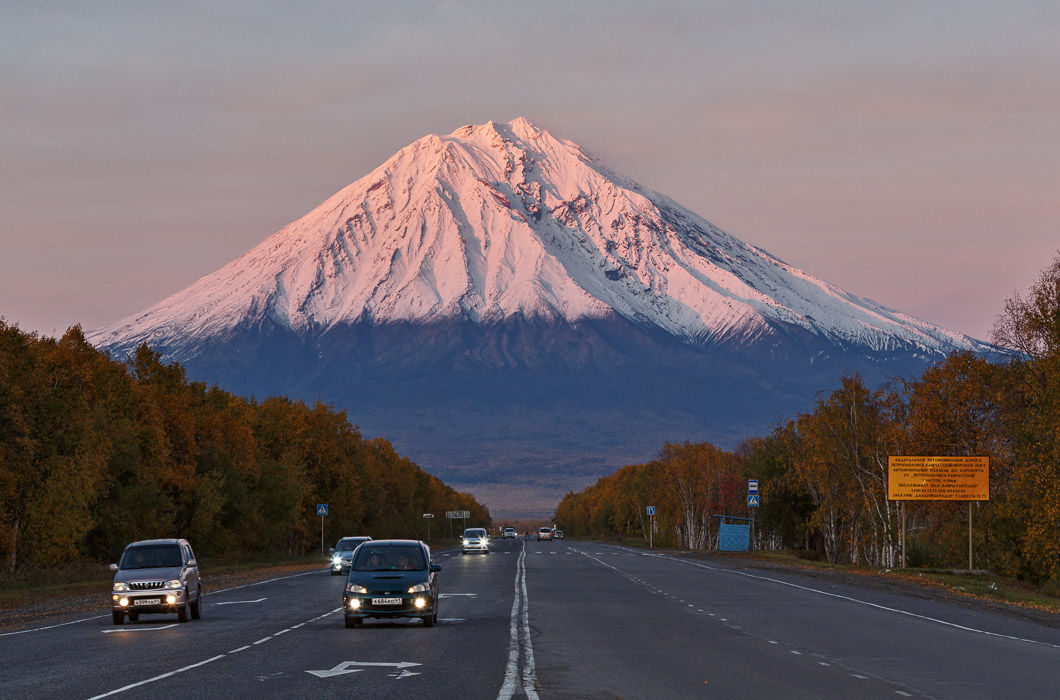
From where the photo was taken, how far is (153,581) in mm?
30188

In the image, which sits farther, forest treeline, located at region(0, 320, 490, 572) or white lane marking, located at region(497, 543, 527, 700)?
forest treeline, located at region(0, 320, 490, 572)

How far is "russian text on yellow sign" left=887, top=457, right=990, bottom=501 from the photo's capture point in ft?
175

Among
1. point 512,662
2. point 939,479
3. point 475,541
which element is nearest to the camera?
point 512,662

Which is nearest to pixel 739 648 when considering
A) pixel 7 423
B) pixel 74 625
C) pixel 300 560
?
pixel 74 625

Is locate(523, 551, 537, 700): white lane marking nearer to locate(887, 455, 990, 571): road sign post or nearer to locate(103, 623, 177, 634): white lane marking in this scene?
locate(103, 623, 177, 634): white lane marking

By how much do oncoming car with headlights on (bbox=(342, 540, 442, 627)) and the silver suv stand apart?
14.5 feet

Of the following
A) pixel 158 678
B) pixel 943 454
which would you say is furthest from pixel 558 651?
pixel 943 454

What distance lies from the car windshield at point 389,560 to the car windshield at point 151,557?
4.61 meters

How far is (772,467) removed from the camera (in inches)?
3666

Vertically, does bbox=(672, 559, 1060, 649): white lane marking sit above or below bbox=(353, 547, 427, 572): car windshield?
below

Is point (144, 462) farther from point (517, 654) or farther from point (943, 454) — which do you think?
point (517, 654)

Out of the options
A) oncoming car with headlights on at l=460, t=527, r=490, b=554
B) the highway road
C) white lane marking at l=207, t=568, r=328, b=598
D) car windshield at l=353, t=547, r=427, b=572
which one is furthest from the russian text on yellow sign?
oncoming car with headlights on at l=460, t=527, r=490, b=554

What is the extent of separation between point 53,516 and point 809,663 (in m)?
35.2

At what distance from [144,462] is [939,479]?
3505 centimetres
